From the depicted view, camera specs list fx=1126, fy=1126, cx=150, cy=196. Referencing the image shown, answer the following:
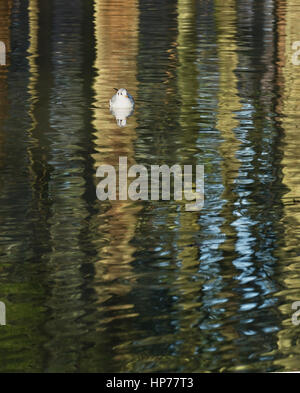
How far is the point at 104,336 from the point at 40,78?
12.1 meters

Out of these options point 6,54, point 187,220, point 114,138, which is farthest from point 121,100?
point 6,54

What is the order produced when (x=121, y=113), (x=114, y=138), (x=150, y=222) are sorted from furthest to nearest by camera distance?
(x=121, y=113) < (x=114, y=138) < (x=150, y=222)

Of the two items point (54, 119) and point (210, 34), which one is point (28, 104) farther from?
point (210, 34)

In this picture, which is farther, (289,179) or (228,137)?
(228,137)

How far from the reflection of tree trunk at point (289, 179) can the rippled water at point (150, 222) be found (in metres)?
0.02

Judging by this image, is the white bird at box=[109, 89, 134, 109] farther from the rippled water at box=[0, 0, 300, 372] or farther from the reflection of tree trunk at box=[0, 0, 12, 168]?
→ the reflection of tree trunk at box=[0, 0, 12, 168]

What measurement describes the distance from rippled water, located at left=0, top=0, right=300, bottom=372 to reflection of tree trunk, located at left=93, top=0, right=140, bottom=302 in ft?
0.10

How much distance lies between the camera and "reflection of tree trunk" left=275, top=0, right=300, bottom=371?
8031mm

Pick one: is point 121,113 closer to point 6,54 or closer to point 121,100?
point 121,100

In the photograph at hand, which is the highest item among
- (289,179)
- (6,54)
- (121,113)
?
(289,179)

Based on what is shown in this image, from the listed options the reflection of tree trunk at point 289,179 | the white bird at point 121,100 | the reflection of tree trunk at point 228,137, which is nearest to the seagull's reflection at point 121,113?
the white bird at point 121,100

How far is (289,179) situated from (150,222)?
225 centimetres

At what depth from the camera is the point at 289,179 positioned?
41.2ft
